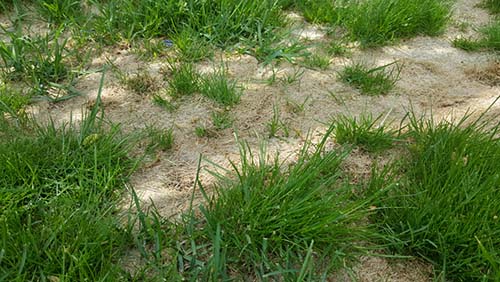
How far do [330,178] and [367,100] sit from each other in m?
1.03

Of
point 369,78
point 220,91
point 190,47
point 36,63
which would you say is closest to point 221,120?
point 220,91

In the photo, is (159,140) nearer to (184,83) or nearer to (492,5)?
(184,83)

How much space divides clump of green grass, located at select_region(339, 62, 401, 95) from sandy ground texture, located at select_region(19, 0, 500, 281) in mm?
49

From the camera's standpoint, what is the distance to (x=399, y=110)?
2725 millimetres

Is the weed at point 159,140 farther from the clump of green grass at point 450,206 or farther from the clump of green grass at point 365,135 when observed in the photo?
the clump of green grass at point 450,206

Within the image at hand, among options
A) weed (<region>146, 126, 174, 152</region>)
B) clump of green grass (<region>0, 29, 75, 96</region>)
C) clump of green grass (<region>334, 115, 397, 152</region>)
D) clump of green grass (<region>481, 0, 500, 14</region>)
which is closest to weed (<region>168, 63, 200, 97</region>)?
weed (<region>146, 126, 174, 152</region>)

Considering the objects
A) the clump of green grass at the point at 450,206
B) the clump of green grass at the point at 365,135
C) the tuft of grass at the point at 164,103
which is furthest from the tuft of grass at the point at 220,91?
the clump of green grass at the point at 450,206

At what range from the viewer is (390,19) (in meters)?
3.44

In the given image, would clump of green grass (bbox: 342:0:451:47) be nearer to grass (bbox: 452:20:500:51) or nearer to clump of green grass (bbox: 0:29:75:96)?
grass (bbox: 452:20:500:51)

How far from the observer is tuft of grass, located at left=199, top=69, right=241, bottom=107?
2648mm

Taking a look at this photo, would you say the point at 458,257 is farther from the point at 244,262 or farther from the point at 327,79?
the point at 327,79

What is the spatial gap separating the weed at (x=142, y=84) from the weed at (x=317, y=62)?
3.47ft

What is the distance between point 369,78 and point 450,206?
1.30m

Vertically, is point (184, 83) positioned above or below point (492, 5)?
below
